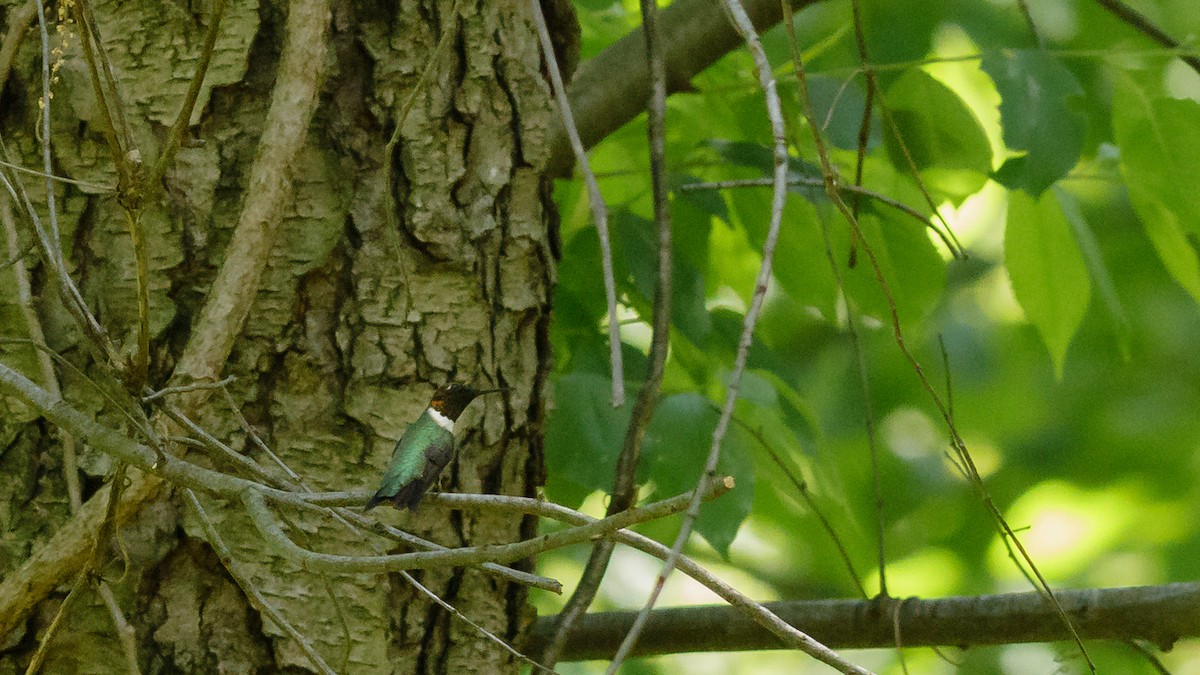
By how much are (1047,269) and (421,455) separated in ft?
5.47

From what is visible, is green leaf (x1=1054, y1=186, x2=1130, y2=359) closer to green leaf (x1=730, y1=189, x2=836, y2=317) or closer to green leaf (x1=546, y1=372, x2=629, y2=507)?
green leaf (x1=730, y1=189, x2=836, y2=317)

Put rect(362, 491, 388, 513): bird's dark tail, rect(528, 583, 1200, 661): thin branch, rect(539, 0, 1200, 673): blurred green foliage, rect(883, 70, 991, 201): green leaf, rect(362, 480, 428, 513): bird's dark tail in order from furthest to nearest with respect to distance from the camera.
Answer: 1. rect(883, 70, 991, 201): green leaf
2. rect(539, 0, 1200, 673): blurred green foliage
3. rect(528, 583, 1200, 661): thin branch
4. rect(362, 480, 428, 513): bird's dark tail
5. rect(362, 491, 388, 513): bird's dark tail

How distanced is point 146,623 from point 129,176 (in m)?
0.92

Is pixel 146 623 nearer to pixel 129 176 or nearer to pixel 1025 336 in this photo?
pixel 129 176

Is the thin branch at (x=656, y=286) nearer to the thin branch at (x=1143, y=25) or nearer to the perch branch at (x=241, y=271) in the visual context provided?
the perch branch at (x=241, y=271)

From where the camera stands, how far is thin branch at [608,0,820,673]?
115cm

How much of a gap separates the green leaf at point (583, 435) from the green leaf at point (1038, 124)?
104cm

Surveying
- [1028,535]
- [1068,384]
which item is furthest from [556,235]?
[1068,384]

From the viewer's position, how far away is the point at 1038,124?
2424 millimetres

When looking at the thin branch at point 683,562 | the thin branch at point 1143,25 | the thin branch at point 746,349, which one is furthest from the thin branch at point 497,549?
the thin branch at point 1143,25

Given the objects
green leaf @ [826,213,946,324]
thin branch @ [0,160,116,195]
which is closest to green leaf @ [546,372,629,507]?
green leaf @ [826,213,946,324]

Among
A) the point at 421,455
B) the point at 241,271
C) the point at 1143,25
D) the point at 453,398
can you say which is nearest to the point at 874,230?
the point at 1143,25

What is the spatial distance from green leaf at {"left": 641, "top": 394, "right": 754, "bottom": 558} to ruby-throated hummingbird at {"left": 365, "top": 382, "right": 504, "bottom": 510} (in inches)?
27.8

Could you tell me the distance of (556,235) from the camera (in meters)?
2.44
